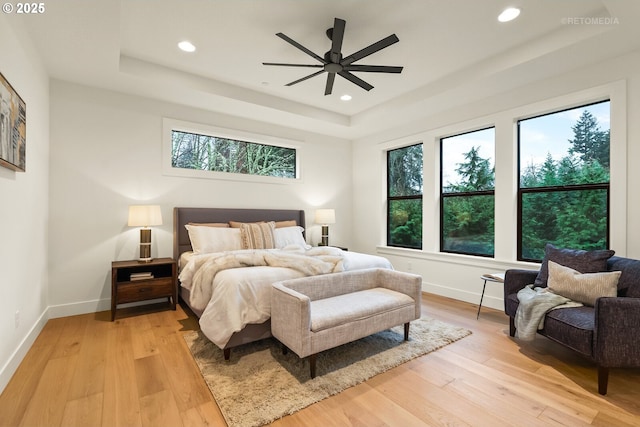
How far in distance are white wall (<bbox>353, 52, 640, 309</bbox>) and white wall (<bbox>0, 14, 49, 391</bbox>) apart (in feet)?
14.2

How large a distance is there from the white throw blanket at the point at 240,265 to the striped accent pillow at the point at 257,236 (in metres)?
0.86

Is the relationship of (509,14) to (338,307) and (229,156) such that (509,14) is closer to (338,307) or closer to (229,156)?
(338,307)

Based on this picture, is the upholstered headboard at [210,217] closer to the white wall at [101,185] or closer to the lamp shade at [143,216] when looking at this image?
the white wall at [101,185]

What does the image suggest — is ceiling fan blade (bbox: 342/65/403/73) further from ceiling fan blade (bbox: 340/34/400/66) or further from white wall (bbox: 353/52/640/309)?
white wall (bbox: 353/52/640/309)

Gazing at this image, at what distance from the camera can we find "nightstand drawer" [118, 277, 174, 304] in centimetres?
330

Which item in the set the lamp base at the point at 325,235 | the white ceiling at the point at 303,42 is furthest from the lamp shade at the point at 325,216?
the white ceiling at the point at 303,42

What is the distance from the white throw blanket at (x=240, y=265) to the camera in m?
2.71

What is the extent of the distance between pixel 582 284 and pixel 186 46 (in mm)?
4122

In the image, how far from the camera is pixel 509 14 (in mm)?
2459

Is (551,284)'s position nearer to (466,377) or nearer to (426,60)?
(466,377)

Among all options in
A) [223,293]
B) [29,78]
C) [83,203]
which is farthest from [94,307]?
[29,78]

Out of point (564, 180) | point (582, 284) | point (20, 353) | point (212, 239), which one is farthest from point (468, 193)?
point (20, 353)

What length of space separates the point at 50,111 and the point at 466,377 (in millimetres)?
4763

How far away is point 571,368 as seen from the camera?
2.30m
